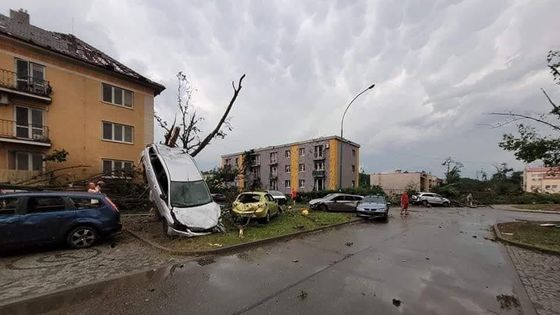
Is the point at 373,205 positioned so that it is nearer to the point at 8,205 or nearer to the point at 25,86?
the point at 8,205

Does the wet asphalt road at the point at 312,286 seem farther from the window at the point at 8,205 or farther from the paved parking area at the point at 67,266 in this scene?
the window at the point at 8,205

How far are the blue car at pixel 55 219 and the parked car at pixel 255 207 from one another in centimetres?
523

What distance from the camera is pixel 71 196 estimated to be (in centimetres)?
Result: 912

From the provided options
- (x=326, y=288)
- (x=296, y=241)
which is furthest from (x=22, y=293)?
(x=296, y=241)

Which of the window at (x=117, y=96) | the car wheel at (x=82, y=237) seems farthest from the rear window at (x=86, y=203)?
the window at (x=117, y=96)

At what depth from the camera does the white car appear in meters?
10.5

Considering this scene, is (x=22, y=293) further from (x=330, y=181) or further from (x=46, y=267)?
(x=330, y=181)

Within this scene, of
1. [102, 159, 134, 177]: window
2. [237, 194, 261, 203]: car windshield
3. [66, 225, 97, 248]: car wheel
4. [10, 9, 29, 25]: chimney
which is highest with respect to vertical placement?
[10, 9, 29, 25]: chimney

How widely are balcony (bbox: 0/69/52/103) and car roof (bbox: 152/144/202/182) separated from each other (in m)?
11.5

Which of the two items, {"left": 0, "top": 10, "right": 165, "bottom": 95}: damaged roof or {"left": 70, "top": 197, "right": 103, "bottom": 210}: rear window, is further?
{"left": 0, "top": 10, "right": 165, "bottom": 95}: damaged roof

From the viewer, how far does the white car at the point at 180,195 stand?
10484 mm

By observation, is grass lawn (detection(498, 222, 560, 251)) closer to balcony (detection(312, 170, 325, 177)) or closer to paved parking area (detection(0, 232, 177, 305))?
paved parking area (detection(0, 232, 177, 305))

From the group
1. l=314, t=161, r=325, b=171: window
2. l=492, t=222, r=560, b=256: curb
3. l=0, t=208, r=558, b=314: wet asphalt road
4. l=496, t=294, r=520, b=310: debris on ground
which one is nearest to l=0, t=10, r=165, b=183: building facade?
l=0, t=208, r=558, b=314: wet asphalt road

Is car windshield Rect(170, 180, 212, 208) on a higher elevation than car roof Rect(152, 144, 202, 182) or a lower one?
lower
